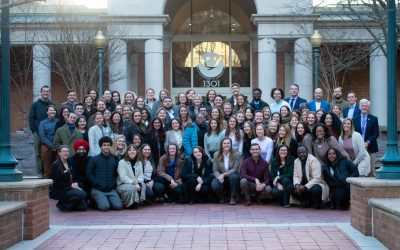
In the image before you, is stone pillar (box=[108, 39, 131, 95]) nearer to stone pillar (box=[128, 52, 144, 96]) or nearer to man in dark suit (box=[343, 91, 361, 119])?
stone pillar (box=[128, 52, 144, 96])

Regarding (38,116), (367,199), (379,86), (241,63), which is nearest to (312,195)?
(367,199)

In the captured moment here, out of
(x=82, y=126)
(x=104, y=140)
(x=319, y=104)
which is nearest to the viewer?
(x=104, y=140)

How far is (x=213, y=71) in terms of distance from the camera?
34031mm

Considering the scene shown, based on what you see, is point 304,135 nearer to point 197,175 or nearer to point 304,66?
point 197,175

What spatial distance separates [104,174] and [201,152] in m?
2.15

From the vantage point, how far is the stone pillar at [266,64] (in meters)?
27.1

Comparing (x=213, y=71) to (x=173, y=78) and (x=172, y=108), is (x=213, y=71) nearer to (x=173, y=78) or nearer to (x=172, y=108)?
(x=173, y=78)

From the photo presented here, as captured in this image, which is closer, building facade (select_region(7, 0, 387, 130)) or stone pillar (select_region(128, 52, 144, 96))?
building facade (select_region(7, 0, 387, 130))

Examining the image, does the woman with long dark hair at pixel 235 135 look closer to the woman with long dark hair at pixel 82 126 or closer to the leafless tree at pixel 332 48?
the woman with long dark hair at pixel 82 126

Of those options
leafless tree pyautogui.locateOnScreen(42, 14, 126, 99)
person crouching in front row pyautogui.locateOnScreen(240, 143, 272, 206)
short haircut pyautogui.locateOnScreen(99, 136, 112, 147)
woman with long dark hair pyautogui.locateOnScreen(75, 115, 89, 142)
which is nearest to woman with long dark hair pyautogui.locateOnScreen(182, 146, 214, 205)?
person crouching in front row pyautogui.locateOnScreen(240, 143, 272, 206)

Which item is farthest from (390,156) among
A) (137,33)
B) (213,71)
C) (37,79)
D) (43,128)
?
(213,71)

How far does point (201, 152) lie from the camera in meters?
13.6

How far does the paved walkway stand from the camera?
873 cm

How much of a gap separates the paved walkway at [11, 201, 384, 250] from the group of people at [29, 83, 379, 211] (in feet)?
1.51
